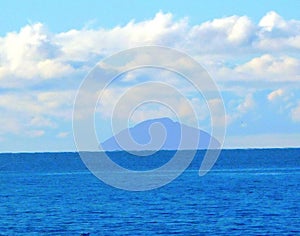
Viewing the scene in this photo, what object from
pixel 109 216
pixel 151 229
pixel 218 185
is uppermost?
pixel 218 185

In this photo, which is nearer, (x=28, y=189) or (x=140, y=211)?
(x=140, y=211)

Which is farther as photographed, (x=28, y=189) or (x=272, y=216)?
(x=28, y=189)

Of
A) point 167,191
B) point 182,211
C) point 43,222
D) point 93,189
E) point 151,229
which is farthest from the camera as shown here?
point 93,189

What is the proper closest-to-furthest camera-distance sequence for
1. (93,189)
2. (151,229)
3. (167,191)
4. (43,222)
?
(151,229)
(43,222)
(167,191)
(93,189)

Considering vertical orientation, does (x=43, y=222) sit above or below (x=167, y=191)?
below

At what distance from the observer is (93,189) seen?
160375 mm

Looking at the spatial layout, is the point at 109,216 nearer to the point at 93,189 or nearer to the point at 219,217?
the point at 219,217

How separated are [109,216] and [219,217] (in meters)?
13.5

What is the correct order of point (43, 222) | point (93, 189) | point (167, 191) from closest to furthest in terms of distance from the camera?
1. point (43, 222)
2. point (167, 191)
3. point (93, 189)

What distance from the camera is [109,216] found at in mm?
105812

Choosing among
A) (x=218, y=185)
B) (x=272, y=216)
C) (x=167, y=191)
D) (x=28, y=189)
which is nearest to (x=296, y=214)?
(x=272, y=216)

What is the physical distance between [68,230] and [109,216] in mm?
13654

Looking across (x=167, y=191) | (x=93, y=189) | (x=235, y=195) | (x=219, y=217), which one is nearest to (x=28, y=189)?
(x=93, y=189)

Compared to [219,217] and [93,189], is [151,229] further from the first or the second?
[93,189]
